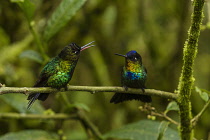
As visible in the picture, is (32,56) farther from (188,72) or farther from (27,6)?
(188,72)

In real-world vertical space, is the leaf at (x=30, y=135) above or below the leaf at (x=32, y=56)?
below

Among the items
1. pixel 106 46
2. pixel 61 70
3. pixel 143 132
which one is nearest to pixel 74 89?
pixel 61 70

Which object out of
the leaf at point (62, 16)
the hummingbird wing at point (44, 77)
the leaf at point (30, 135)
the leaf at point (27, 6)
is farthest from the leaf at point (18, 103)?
the hummingbird wing at point (44, 77)

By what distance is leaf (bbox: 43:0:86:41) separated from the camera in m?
2.20

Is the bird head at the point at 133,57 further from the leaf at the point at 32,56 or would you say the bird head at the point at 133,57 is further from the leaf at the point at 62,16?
the leaf at the point at 32,56

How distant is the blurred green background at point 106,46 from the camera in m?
3.22

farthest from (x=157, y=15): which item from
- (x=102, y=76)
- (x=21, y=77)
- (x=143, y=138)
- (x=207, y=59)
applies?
(x=143, y=138)

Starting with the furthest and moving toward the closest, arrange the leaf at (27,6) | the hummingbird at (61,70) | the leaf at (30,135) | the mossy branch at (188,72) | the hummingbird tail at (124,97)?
the leaf at (30,135), the leaf at (27,6), the hummingbird tail at (124,97), the hummingbird at (61,70), the mossy branch at (188,72)

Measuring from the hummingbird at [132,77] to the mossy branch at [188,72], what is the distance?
21 centimetres

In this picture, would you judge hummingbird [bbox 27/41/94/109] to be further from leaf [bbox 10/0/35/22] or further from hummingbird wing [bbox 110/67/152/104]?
leaf [bbox 10/0/35/22]

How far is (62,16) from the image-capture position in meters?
2.26

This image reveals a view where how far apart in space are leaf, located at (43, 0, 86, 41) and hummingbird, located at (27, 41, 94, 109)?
62 centimetres

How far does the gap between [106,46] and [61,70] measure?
6.01ft

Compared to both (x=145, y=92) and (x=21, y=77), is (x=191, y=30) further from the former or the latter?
(x=21, y=77)
